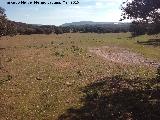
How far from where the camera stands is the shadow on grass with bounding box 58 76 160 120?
15.3m

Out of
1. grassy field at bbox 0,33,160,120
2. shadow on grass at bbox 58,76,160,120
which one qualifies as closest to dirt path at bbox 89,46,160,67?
grassy field at bbox 0,33,160,120

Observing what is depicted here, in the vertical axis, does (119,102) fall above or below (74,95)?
above

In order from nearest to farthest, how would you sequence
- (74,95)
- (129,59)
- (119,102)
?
(119,102) → (74,95) → (129,59)

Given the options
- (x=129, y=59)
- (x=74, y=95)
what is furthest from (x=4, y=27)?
(x=74, y=95)

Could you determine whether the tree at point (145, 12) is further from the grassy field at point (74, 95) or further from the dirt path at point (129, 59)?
the dirt path at point (129, 59)

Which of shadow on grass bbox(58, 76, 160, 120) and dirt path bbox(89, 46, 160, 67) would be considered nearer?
shadow on grass bbox(58, 76, 160, 120)

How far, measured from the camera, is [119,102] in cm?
1778

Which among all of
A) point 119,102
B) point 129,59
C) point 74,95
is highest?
point 119,102

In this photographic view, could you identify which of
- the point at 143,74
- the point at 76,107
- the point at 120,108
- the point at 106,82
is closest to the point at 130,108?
the point at 120,108

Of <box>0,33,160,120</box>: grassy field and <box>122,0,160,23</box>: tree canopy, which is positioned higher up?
<box>122,0,160,23</box>: tree canopy

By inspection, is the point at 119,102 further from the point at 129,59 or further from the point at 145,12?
the point at 129,59

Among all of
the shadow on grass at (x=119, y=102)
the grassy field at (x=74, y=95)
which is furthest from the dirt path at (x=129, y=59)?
the shadow on grass at (x=119, y=102)

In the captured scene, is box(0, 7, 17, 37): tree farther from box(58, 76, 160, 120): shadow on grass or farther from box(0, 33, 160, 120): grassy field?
box(58, 76, 160, 120): shadow on grass

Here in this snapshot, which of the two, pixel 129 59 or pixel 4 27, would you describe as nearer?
pixel 129 59
